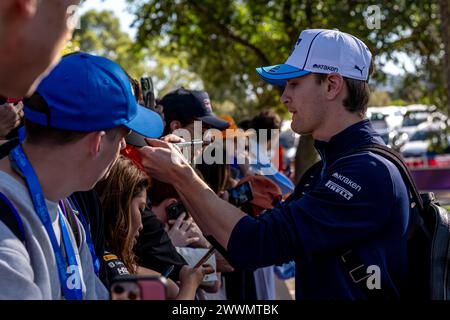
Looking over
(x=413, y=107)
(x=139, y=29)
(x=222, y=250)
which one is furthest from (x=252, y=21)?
(x=222, y=250)

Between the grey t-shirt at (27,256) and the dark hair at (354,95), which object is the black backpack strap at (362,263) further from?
the grey t-shirt at (27,256)

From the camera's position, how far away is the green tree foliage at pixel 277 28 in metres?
9.10

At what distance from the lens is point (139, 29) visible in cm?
1165

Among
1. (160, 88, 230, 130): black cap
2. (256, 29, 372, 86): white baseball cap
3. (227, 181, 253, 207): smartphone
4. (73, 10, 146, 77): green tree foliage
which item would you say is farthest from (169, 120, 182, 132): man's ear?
(73, 10, 146, 77): green tree foliage

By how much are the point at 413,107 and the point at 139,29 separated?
15.4ft

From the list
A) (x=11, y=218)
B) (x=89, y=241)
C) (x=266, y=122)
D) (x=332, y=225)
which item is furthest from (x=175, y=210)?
(x=266, y=122)

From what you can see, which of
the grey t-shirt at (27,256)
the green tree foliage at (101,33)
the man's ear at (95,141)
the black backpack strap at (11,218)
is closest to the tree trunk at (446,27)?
the man's ear at (95,141)

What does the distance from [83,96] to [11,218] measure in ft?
1.34

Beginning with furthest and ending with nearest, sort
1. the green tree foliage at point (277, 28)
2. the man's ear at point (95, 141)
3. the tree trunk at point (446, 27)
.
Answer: the green tree foliage at point (277, 28) < the tree trunk at point (446, 27) < the man's ear at point (95, 141)

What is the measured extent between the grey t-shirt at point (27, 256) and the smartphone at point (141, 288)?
0.31 meters

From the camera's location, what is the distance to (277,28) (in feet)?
38.9

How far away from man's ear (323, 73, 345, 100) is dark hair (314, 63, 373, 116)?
2 cm

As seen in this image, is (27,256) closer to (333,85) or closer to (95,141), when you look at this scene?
(95,141)
